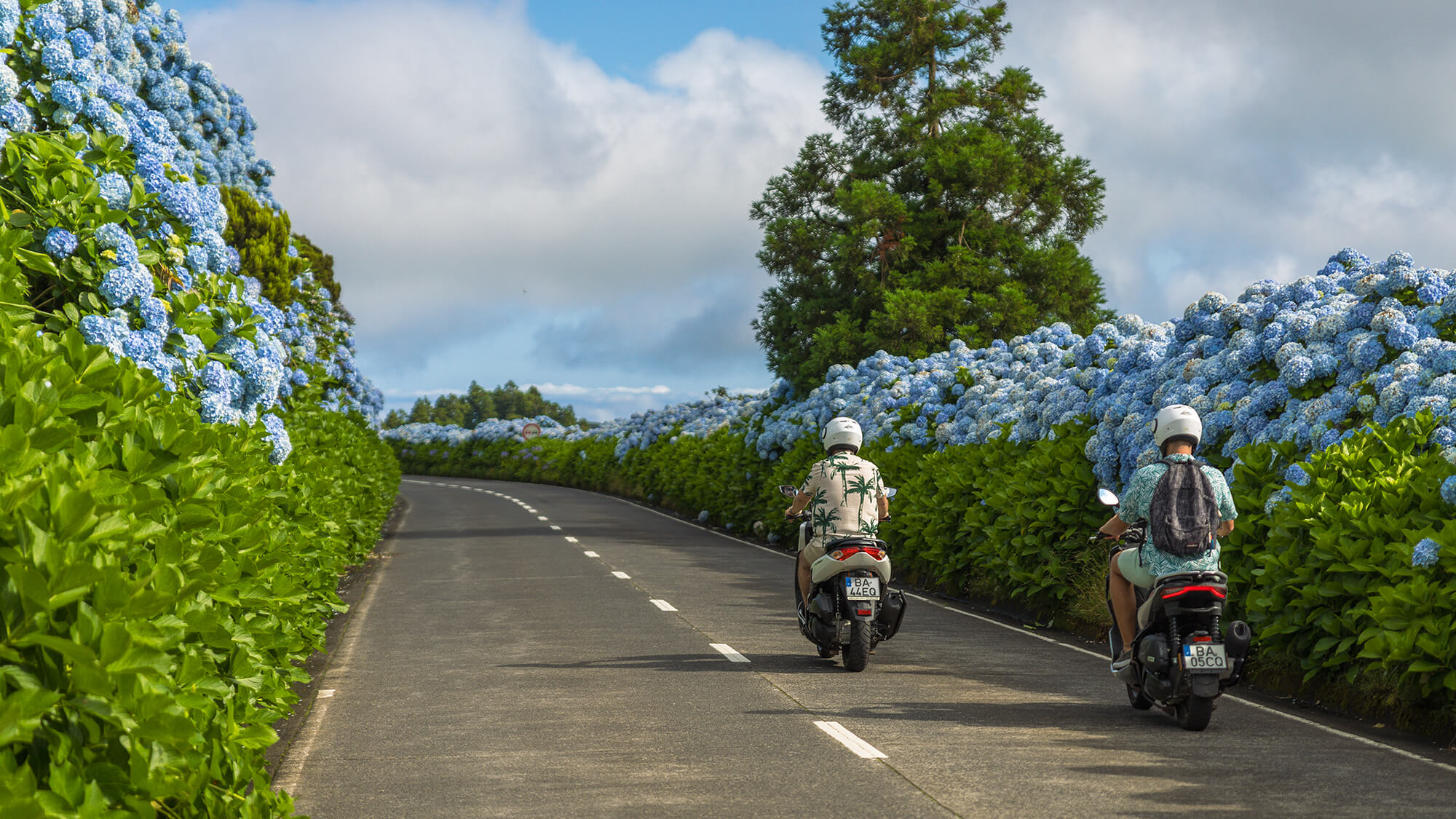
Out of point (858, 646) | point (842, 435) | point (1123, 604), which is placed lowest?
point (858, 646)

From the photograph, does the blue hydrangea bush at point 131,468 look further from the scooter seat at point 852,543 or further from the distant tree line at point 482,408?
the distant tree line at point 482,408

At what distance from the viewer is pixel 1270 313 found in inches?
528

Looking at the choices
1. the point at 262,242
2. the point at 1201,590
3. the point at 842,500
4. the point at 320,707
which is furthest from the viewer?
the point at 262,242

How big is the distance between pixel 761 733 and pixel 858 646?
8.85 feet

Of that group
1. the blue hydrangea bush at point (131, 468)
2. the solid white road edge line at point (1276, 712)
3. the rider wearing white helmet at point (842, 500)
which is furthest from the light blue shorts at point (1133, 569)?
the blue hydrangea bush at point (131, 468)

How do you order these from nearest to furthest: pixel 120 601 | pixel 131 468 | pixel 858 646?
pixel 120 601 → pixel 131 468 → pixel 858 646

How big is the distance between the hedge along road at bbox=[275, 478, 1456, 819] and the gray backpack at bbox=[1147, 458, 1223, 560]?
116cm

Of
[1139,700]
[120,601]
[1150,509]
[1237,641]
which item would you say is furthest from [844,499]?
[120,601]

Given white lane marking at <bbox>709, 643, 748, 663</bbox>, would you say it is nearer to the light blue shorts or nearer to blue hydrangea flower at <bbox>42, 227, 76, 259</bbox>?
the light blue shorts

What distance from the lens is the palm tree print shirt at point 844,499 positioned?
1095 cm

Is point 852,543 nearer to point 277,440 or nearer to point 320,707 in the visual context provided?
point 320,707

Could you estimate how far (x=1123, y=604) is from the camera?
8938mm

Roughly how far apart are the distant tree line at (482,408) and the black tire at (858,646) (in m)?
87.0

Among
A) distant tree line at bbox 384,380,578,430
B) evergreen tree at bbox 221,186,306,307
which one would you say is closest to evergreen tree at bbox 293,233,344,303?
evergreen tree at bbox 221,186,306,307
